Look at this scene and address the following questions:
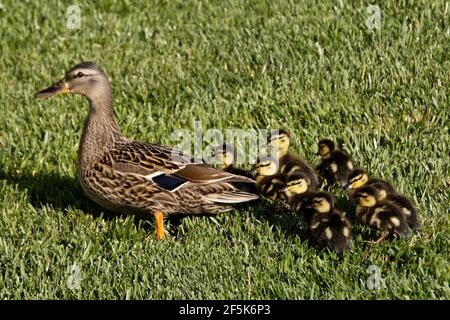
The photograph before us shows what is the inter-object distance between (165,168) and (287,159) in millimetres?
924

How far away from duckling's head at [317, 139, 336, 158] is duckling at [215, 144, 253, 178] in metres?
0.57

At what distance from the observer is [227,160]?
7.37m

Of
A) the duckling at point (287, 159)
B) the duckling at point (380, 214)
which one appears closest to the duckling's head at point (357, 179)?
the duckling at point (380, 214)

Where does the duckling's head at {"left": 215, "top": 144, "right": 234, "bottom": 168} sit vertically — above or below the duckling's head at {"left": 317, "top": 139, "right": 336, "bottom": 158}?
below

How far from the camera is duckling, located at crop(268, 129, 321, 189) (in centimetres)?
689

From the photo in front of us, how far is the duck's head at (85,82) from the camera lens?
7.38 m

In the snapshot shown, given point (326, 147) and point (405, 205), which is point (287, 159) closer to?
point (326, 147)

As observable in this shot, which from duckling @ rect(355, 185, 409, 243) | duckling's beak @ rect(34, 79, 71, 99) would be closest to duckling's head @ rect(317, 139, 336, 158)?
duckling @ rect(355, 185, 409, 243)

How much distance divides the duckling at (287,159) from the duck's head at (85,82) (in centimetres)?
136

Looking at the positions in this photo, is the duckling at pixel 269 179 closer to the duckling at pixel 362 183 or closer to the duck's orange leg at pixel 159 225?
the duckling at pixel 362 183

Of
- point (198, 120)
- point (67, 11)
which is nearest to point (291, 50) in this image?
point (198, 120)

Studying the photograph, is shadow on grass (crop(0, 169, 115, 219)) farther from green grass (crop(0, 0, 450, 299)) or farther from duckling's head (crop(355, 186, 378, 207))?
duckling's head (crop(355, 186, 378, 207))

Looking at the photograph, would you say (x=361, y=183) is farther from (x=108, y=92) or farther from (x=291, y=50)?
(x=291, y=50)

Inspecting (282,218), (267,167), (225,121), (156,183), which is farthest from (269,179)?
(225,121)
